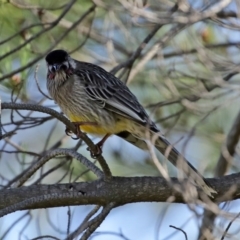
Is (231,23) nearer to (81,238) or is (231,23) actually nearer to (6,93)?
(81,238)

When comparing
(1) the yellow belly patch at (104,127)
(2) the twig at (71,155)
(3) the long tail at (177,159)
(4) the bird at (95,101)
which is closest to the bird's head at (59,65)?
(4) the bird at (95,101)

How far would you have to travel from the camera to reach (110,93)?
5.88m

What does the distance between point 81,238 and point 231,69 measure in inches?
51.2

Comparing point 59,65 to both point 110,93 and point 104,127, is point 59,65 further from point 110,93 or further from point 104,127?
point 104,127

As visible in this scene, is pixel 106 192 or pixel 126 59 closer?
pixel 106 192

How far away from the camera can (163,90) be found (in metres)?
5.78

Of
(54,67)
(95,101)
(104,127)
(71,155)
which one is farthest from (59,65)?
(71,155)

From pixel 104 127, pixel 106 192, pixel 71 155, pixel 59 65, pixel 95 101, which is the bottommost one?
pixel 106 192

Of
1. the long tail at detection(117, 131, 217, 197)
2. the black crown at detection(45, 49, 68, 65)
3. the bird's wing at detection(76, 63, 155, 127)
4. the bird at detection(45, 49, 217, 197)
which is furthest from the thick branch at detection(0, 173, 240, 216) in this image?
the black crown at detection(45, 49, 68, 65)

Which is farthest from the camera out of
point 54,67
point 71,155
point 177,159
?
point 54,67

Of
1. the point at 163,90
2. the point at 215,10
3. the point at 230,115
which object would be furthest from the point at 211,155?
the point at 215,10

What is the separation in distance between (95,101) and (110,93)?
135mm

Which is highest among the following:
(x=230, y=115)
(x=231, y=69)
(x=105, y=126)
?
(x=230, y=115)

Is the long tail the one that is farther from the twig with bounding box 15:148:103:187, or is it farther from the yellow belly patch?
the twig with bounding box 15:148:103:187
